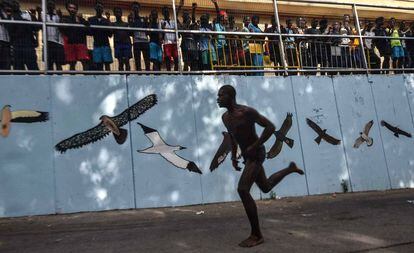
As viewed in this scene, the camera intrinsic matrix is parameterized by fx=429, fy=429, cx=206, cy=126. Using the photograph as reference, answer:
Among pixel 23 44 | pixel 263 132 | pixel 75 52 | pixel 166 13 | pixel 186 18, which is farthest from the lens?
pixel 186 18

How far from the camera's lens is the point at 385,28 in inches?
435

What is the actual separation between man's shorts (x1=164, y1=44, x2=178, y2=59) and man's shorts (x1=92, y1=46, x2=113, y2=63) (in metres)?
1.13

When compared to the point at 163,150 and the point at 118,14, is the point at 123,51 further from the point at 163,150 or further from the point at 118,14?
the point at 163,150

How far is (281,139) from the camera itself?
29.3 feet

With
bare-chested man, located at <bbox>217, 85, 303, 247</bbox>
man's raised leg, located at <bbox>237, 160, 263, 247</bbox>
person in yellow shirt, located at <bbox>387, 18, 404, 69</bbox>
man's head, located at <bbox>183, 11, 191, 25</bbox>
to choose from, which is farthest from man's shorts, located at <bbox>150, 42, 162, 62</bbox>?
person in yellow shirt, located at <bbox>387, 18, 404, 69</bbox>

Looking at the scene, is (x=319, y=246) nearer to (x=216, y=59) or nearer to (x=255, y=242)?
(x=255, y=242)

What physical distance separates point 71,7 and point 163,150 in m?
3.20

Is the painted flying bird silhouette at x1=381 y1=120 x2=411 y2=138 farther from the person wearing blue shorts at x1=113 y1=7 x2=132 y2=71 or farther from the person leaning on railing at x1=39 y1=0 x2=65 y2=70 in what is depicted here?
the person leaning on railing at x1=39 y1=0 x2=65 y2=70

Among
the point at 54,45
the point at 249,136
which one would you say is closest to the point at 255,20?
the point at 54,45

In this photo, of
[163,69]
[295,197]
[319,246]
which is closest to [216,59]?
[163,69]

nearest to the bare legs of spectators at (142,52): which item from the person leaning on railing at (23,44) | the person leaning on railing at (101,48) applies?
the person leaning on railing at (101,48)

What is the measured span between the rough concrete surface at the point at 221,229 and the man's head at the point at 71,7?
374 cm

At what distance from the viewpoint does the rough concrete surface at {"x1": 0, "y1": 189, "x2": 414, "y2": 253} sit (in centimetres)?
497

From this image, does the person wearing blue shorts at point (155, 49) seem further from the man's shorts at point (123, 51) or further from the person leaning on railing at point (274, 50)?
the person leaning on railing at point (274, 50)
